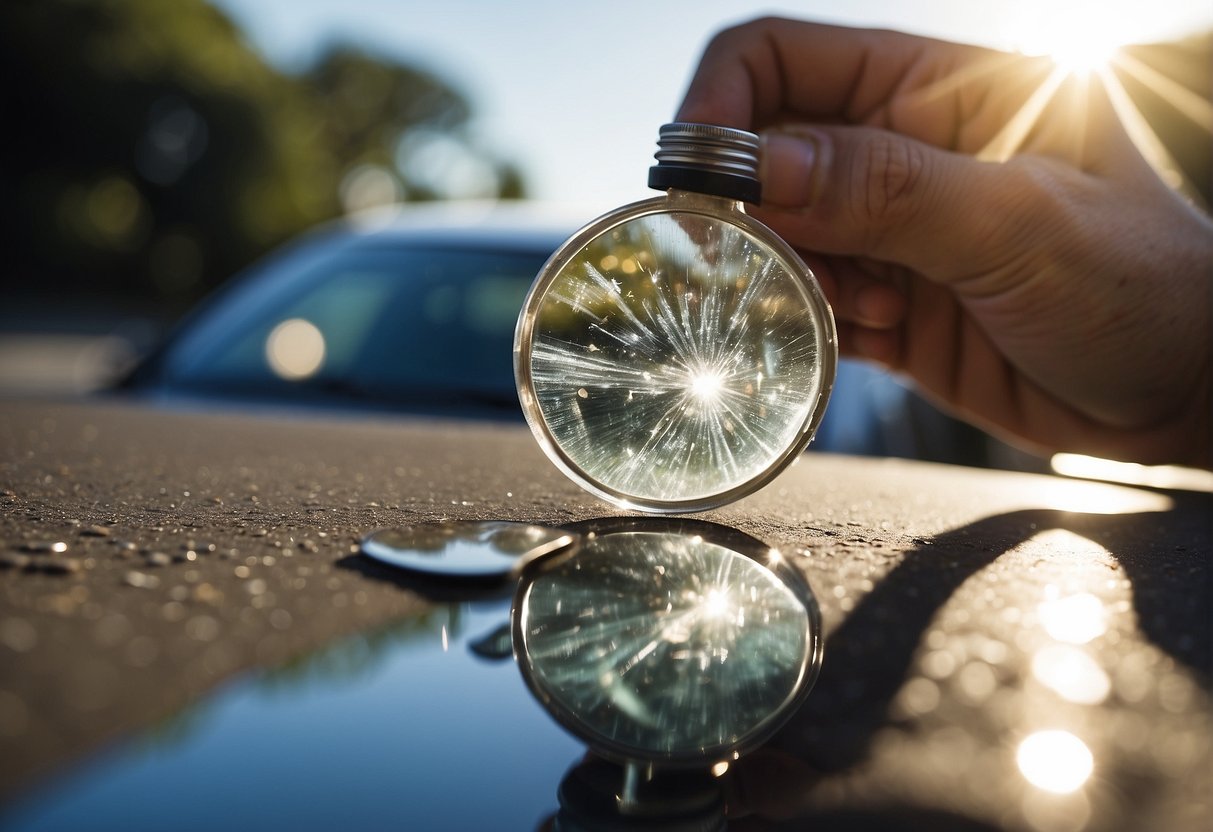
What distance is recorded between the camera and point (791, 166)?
165 centimetres

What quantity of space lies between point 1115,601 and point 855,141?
102 cm

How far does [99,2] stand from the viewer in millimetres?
22500

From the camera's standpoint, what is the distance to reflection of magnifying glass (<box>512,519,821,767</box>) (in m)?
0.60

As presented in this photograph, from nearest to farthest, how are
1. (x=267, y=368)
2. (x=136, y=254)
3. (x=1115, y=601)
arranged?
(x=1115, y=601) < (x=267, y=368) < (x=136, y=254)

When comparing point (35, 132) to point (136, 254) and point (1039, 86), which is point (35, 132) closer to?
point (136, 254)

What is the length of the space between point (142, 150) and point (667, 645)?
25758 mm

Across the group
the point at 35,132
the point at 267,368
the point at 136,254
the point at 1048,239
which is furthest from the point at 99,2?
the point at 1048,239

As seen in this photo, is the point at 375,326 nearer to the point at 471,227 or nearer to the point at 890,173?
the point at 471,227

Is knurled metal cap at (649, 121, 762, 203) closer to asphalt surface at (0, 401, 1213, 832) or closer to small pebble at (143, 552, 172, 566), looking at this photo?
asphalt surface at (0, 401, 1213, 832)

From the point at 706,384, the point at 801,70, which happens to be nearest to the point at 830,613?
the point at 706,384

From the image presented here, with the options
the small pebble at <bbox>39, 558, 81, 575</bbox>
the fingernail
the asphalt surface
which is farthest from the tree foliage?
the small pebble at <bbox>39, 558, 81, 575</bbox>

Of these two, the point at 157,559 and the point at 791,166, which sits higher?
the point at 791,166

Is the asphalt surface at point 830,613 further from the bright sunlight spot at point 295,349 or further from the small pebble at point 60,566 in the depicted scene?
the bright sunlight spot at point 295,349

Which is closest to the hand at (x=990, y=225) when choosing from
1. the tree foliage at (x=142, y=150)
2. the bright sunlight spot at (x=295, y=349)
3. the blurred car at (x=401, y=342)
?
the blurred car at (x=401, y=342)
